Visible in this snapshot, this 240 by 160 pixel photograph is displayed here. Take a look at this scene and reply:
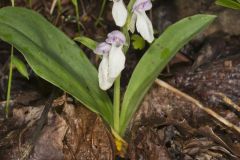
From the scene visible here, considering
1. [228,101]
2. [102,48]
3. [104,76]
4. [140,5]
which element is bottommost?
[228,101]


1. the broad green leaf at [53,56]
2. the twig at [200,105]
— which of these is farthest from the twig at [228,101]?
the broad green leaf at [53,56]

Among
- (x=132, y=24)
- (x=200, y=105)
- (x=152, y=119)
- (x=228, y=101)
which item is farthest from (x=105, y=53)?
(x=228, y=101)

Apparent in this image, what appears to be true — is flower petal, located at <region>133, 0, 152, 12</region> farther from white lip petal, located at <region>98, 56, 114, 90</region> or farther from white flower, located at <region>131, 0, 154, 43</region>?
white lip petal, located at <region>98, 56, 114, 90</region>

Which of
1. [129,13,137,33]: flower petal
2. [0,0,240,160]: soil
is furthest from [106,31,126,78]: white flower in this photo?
[0,0,240,160]: soil

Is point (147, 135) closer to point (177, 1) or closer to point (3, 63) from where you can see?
point (3, 63)

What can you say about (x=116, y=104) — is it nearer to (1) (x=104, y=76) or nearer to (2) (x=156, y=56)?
(1) (x=104, y=76)

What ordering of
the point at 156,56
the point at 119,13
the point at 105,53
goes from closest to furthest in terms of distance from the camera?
the point at 119,13
the point at 105,53
the point at 156,56

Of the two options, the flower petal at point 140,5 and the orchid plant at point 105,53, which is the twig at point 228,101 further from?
the flower petal at point 140,5
